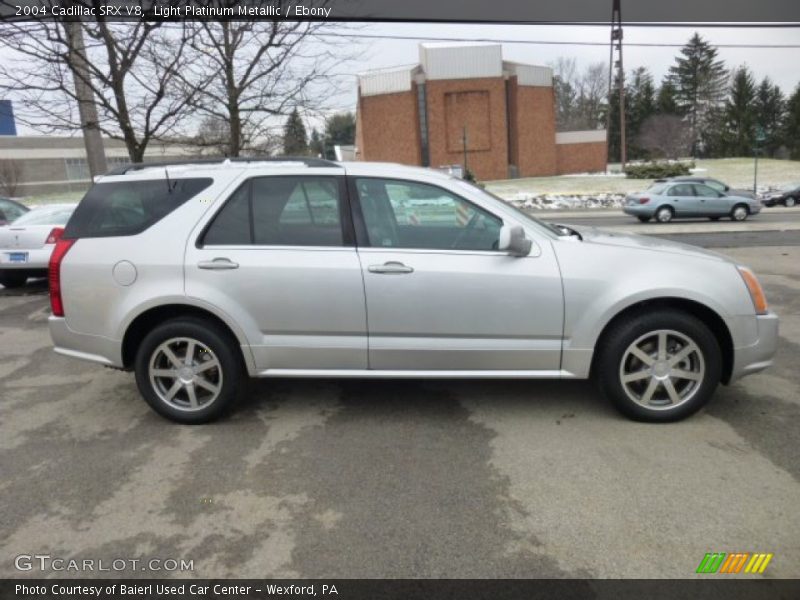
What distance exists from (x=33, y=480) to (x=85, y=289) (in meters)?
1.29

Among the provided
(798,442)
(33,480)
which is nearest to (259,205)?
(33,480)

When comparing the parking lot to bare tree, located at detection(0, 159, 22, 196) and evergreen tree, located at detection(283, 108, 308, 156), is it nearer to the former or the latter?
evergreen tree, located at detection(283, 108, 308, 156)

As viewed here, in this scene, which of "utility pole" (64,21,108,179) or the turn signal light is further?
"utility pole" (64,21,108,179)

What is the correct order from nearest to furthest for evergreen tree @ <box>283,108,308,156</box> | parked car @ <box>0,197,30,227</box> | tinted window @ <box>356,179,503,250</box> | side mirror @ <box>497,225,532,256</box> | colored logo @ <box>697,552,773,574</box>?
colored logo @ <box>697,552,773,574</box> < side mirror @ <box>497,225,532,256</box> < tinted window @ <box>356,179,503,250</box> < parked car @ <box>0,197,30,227</box> < evergreen tree @ <box>283,108,308,156</box>

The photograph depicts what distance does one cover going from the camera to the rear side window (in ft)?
13.7

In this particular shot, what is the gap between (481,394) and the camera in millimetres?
4656

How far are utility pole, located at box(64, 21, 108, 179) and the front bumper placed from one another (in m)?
8.89

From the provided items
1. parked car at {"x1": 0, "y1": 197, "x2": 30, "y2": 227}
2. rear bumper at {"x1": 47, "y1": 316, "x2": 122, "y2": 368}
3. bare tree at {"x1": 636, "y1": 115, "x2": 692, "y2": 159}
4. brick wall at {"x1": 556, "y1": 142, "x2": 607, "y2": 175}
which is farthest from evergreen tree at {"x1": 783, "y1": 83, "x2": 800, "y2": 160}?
rear bumper at {"x1": 47, "y1": 316, "x2": 122, "y2": 368}

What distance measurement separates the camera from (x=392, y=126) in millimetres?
52594

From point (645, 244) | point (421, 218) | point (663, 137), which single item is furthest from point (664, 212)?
point (663, 137)

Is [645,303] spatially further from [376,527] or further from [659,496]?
[376,527]

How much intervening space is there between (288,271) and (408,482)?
1566 mm

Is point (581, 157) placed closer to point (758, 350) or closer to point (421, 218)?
point (758, 350)

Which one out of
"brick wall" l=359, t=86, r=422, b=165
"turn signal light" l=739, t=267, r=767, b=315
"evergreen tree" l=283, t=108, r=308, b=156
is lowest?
"turn signal light" l=739, t=267, r=767, b=315
